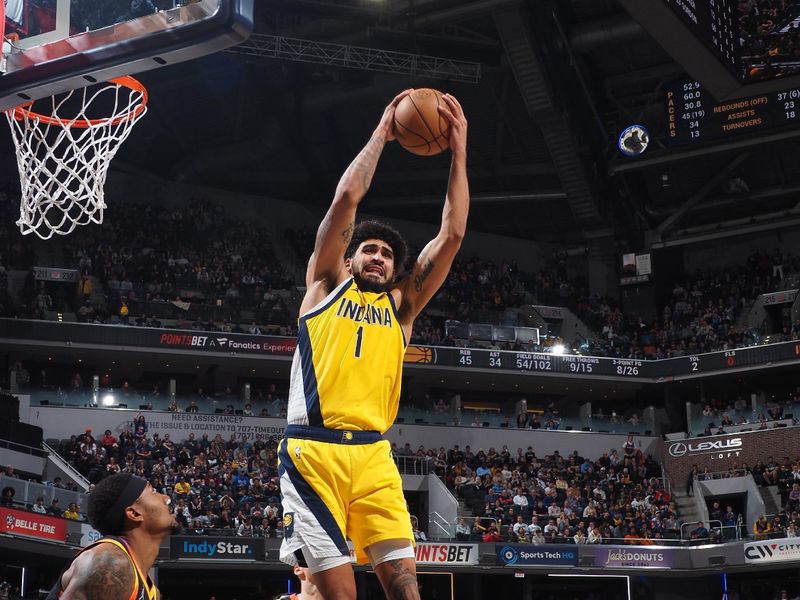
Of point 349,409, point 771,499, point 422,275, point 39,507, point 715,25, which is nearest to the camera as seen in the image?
point 349,409

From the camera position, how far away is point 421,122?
232 inches

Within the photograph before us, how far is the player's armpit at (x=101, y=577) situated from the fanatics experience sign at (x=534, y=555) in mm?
22767

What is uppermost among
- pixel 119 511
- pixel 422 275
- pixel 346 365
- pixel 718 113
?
pixel 718 113

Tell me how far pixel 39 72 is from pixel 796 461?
26.3m

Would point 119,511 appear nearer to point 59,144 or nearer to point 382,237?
point 382,237

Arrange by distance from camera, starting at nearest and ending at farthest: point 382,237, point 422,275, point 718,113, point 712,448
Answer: point 382,237 → point 422,275 → point 718,113 → point 712,448

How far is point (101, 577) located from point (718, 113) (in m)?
22.6

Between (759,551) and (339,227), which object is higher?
(339,227)

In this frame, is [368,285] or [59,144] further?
[59,144]

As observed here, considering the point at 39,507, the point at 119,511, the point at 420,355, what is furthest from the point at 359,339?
the point at 420,355

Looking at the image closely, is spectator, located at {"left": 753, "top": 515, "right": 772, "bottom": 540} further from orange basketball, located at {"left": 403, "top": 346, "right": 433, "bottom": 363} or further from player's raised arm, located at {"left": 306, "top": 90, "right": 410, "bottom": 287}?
player's raised arm, located at {"left": 306, "top": 90, "right": 410, "bottom": 287}

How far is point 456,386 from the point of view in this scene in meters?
36.3

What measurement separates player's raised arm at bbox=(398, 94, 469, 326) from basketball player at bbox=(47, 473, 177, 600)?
1914 mm

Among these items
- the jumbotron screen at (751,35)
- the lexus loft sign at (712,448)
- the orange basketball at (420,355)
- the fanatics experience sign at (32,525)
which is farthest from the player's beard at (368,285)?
the lexus loft sign at (712,448)
